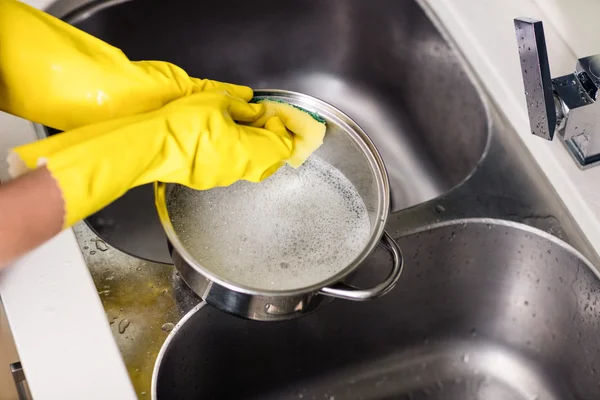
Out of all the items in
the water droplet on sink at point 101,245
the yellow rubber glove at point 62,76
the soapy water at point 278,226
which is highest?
the yellow rubber glove at point 62,76

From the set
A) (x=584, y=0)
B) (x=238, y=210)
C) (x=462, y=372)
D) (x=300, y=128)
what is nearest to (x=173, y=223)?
(x=238, y=210)

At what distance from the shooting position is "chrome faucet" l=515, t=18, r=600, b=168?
1.98 ft

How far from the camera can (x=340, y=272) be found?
63 centimetres

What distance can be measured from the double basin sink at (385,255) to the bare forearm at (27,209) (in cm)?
19

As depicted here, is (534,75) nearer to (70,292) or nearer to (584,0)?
(584,0)

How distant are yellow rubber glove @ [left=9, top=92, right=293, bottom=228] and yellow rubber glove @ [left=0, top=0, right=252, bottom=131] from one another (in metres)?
0.04

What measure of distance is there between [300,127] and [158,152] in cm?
23

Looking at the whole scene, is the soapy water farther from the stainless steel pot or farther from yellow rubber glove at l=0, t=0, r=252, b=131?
yellow rubber glove at l=0, t=0, r=252, b=131

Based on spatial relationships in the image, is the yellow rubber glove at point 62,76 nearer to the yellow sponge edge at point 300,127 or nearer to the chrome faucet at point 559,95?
the yellow sponge edge at point 300,127

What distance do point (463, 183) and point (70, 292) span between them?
20.7 inches

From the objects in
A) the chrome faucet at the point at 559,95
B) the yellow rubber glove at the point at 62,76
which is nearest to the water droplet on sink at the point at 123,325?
the yellow rubber glove at the point at 62,76

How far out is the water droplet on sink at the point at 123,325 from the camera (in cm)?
69

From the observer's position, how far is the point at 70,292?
26.2 inches

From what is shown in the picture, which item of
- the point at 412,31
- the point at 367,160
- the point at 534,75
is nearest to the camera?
the point at 534,75
